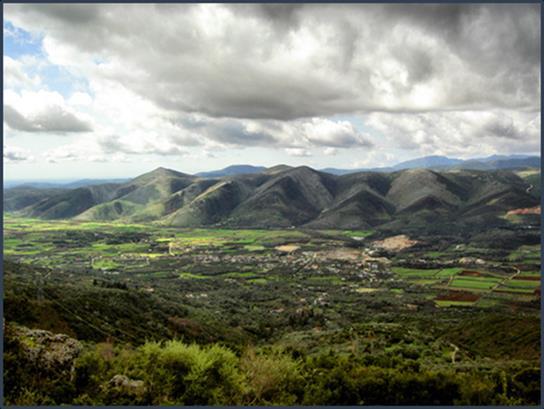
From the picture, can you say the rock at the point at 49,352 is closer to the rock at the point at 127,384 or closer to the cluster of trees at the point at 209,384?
the cluster of trees at the point at 209,384

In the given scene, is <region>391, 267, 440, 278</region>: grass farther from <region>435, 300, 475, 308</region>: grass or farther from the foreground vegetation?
<region>435, 300, 475, 308</region>: grass

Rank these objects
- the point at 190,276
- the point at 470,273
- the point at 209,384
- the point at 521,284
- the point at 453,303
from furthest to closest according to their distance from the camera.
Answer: the point at 190,276, the point at 470,273, the point at 521,284, the point at 453,303, the point at 209,384

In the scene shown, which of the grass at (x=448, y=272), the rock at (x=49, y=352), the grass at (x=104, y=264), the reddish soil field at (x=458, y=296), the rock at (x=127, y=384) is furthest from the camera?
the grass at (x=104, y=264)

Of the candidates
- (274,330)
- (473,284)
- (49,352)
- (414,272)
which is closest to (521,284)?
(473,284)

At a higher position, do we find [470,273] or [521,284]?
[521,284]

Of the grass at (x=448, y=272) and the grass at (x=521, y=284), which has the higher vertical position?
the grass at (x=521, y=284)

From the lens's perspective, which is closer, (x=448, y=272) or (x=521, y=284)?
(x=521, y=284)

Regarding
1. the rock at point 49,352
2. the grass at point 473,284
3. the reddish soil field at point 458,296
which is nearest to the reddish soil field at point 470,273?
the grass at point 473,284

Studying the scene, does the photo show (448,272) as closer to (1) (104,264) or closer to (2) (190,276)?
(2) (190,276)

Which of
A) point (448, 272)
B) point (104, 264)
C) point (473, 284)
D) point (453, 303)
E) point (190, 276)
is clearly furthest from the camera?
point (104, 264)
